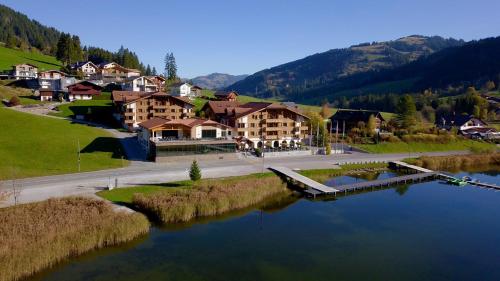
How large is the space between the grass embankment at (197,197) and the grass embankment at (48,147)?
15.1 metres

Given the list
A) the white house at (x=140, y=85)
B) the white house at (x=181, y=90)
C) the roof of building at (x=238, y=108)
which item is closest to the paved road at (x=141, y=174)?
the roof of building at (x=238, y=108)

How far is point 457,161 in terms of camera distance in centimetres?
8344

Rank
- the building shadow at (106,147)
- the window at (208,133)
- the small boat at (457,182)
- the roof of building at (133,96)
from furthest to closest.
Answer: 1. the roof of building at (133,96)
2. the window at (208,133)
3. the small boat at (457,182)
4. the building shadow at (106,147)

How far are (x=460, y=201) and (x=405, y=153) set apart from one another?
34513 millimetres

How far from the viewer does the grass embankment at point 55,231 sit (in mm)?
30141

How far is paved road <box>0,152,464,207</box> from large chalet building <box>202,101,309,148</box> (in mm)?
10162

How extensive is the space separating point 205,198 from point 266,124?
135 feet

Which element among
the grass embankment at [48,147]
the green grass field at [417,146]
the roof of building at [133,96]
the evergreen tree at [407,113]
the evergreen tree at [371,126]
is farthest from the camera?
the evergreen tree at [407,113]

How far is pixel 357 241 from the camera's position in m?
39.6

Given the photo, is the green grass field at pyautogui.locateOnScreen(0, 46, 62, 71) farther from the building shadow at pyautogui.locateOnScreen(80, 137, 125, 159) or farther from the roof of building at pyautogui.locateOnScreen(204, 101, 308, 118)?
the building shadow at pyautogui.locateOnScreen(80, 137, 125, 159)

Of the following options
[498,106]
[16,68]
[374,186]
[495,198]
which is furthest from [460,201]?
[16,68]

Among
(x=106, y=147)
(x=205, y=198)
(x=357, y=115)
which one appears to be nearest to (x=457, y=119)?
(x=357, y=115)

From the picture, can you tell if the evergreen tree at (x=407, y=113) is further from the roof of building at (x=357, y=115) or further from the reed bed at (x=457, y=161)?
the reed bed at (x=457, y=161)

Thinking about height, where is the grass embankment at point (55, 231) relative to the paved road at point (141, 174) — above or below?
below
